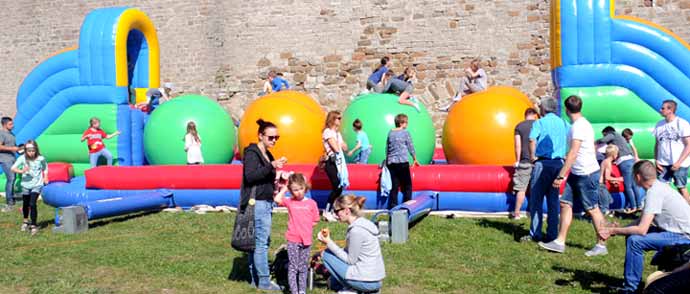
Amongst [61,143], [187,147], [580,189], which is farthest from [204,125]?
[580,189]

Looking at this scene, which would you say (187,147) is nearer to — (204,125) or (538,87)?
(204,125)

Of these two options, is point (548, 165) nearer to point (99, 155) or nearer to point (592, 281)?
point (592, 281)

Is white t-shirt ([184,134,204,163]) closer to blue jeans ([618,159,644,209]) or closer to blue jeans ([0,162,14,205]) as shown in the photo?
blue jeans ([0,162,14,205])

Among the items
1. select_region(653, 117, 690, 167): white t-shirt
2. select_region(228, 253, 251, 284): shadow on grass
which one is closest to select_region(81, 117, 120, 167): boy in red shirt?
select_region(228, 253, 251, 284): shadow on grass

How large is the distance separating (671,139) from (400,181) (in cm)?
280

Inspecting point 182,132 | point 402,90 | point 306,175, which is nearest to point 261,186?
point 306,175

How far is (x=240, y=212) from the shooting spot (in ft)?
15.3

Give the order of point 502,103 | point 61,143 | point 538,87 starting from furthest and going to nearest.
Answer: point 538,87 < point 61,143 < point 502,103

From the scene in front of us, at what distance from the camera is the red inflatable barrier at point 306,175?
7680 millimetres

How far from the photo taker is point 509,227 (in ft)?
22.6

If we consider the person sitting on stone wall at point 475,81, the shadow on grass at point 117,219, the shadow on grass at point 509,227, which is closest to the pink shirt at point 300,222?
the shadow on grass at point 509,227

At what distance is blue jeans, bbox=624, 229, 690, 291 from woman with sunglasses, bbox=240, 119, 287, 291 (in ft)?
7.63

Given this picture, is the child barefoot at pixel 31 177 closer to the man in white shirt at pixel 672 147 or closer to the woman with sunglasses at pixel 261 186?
the woman with sunglasses at pixel 261 186

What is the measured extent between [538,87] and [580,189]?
9311 mm
